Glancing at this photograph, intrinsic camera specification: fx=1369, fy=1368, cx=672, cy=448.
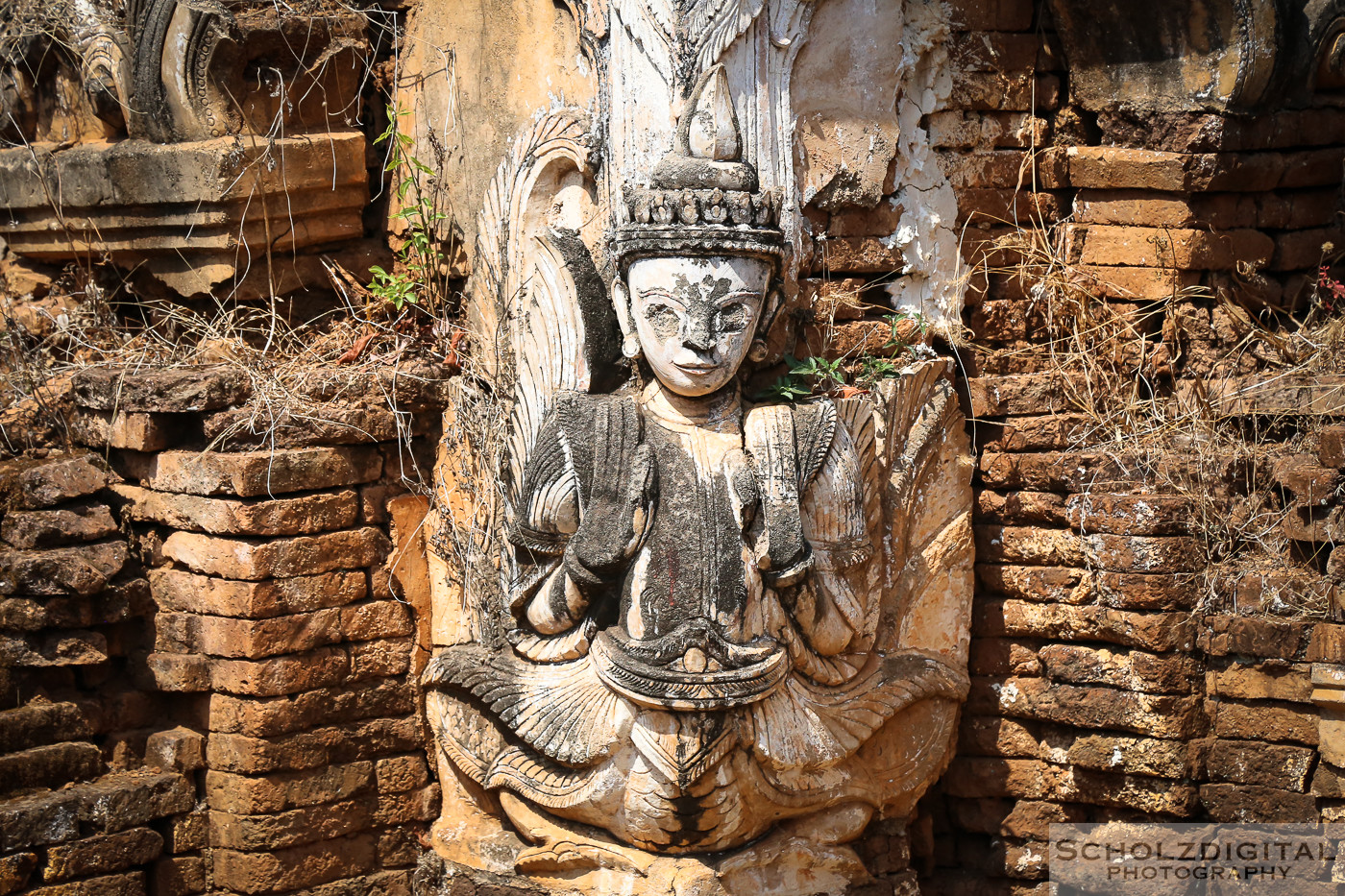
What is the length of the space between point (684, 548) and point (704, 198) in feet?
3.21

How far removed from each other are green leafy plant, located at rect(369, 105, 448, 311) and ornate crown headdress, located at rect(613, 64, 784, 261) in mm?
1005

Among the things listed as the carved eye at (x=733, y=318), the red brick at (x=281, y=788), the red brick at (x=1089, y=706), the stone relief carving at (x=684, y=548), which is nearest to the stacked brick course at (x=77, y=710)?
the red brick at (x=281, y=788)

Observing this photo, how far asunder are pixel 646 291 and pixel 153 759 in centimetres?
219

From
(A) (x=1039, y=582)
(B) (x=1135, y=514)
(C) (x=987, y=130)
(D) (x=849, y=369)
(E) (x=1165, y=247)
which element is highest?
(C) (x=987, y=130)

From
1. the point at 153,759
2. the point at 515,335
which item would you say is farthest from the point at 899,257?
the point at 153,759

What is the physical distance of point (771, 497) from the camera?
3902 millimetres

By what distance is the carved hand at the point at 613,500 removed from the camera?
385cm

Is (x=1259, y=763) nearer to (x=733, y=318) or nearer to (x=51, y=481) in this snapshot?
(x=733, y=318)

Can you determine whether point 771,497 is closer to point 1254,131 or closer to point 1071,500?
point 1071,500

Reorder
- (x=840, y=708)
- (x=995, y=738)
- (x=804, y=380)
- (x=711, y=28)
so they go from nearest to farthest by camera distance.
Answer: (x=711, y=28) → (x=840, y=708) → (x=804, y=380) → (x=995, y=738)

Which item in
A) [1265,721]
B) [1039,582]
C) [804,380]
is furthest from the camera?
[1039,582]

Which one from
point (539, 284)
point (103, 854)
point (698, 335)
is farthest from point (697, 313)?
point (103, 854)

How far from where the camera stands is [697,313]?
3818 millimetres

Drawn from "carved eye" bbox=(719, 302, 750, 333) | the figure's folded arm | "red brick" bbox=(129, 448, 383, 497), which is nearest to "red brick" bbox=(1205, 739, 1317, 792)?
the figure's folded arm
